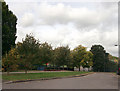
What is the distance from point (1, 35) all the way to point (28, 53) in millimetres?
6184

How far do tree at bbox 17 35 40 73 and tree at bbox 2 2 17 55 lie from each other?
3179 mm

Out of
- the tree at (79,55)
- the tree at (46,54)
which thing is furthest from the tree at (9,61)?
the tree at (79,55)

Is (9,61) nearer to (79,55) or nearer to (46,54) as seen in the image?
(46,54)

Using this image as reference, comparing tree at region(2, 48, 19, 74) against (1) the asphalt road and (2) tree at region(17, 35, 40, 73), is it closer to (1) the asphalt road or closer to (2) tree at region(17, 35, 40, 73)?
(2) tree at region(17, 35, 40, 73)

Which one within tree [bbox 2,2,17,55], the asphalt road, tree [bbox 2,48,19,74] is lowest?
the asphalt road

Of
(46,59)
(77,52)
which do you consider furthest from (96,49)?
(46,59)

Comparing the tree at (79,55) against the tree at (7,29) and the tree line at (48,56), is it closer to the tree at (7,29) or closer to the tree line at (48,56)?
the tree line at (48,56)

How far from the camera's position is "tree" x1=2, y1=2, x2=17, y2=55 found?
93.7 ft

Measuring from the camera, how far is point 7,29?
1128 inches

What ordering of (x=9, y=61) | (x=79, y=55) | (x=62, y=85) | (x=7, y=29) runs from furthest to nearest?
1. (x=79, y=55)
2. (x=7, y=29)
3. (x=9, y=61)
4. (x=62, y=85)

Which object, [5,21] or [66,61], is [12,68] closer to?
[5,21]

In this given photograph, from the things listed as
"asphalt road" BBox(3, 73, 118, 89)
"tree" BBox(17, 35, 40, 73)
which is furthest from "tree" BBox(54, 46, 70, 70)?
"asphalt road" BBox(3, 73, 118, 89)

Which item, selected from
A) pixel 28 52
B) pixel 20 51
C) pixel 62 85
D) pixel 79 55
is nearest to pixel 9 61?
pixel 20 51

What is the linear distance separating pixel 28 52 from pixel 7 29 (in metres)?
6.28
